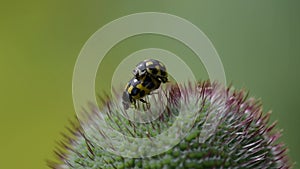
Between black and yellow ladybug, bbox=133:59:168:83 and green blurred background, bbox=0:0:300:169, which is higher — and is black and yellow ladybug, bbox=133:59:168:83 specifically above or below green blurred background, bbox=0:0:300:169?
below

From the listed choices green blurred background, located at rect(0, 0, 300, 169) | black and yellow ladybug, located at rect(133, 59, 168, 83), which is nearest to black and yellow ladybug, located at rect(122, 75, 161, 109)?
black and yellow ladybug, located at rect(133, 59, 168, 83)

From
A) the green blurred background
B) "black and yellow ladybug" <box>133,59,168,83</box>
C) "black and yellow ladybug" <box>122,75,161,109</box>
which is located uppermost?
the green blurred background

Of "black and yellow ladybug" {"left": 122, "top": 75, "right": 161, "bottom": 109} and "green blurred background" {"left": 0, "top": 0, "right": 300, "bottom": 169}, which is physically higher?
"green blurred background" {"left": 0, "top": 0, "right": 300, "bottom": 169}

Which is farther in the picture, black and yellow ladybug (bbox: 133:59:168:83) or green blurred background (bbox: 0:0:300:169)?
green blurred background (bbox: 0:0:300:169)

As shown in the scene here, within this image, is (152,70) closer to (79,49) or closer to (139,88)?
(139,88)

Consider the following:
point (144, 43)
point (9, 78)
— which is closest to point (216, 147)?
point (144, 43)

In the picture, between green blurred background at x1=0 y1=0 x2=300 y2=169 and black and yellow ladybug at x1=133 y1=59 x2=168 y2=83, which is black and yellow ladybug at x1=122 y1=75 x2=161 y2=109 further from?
green blurred background at x1=0 y1=0 x2=300 y2=169
